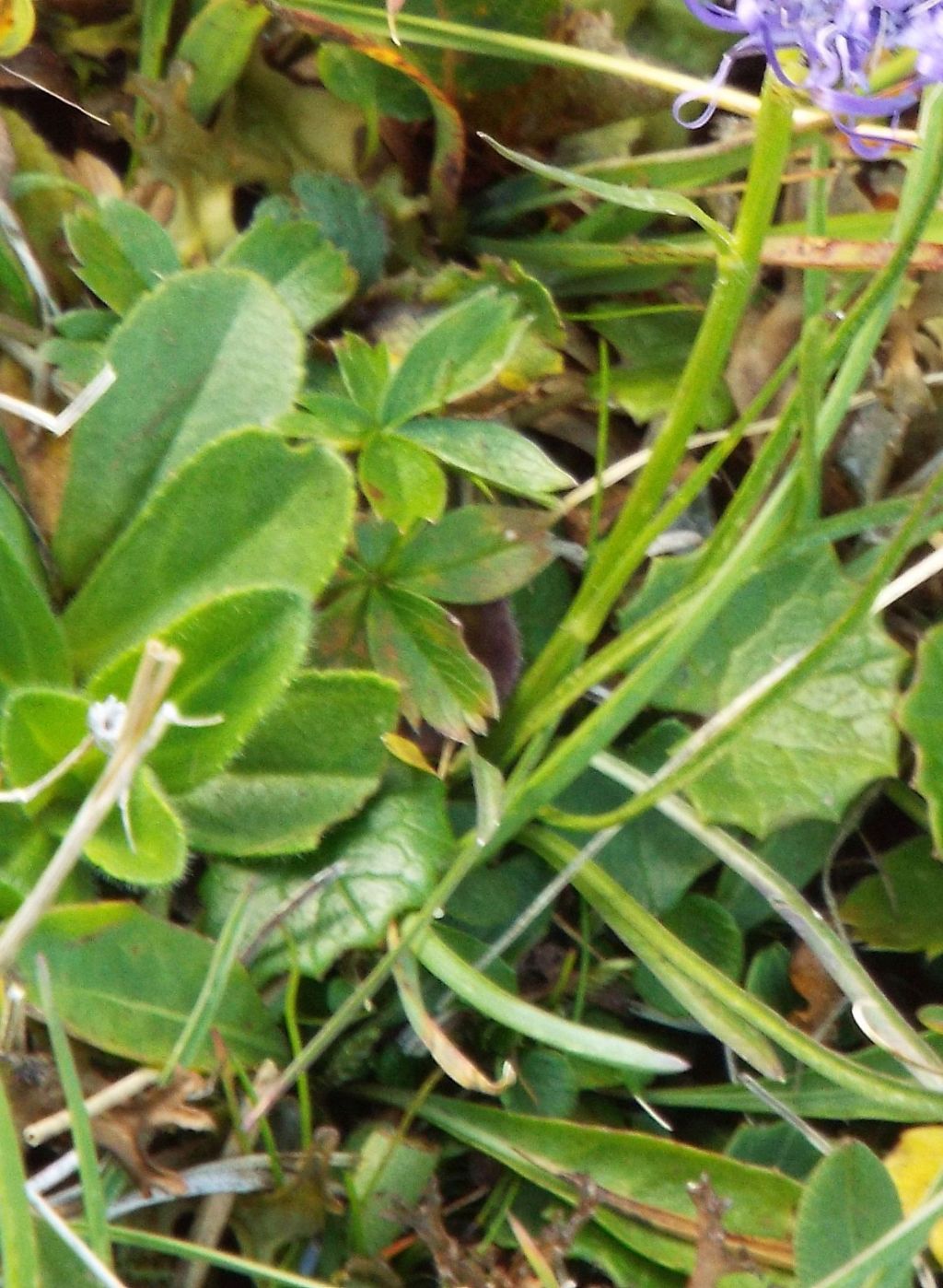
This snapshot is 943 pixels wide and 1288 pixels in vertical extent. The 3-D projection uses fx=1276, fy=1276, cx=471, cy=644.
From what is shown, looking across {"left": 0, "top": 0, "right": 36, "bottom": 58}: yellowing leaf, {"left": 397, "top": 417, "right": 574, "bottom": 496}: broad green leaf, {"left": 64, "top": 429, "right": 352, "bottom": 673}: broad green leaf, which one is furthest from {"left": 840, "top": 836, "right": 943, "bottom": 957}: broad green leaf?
{"left": 0, "top": 0, "right": 36, "bottom": 58}: yellowing leaf

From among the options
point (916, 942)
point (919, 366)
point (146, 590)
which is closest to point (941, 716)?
point (916, 942)

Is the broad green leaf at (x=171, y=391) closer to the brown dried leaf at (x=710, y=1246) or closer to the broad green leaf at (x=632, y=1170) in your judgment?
the broad green leaf at (x=632, y=1170)

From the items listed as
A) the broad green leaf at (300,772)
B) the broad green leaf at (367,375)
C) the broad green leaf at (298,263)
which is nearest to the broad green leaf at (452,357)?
the broad green leaf at (367,375)

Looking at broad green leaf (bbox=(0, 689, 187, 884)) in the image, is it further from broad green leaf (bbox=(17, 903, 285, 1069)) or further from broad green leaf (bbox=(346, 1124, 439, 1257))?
broad green leaf (bbox=(346, 1124, 439, 1257))

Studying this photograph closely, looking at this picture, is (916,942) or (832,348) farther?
(916,942)

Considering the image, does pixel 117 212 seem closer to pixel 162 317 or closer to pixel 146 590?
pixel 162 317
